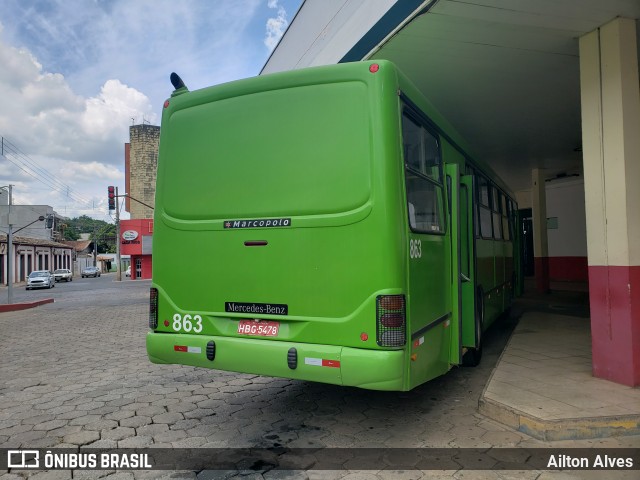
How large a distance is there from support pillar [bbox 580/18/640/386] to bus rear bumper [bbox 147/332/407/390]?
10.6ft

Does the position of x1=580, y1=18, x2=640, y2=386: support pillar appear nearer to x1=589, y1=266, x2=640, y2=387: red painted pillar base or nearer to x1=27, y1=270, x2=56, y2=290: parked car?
x1=589, y1=266, x2=640, y2=387: red painted pillar base

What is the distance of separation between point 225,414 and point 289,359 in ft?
5.22

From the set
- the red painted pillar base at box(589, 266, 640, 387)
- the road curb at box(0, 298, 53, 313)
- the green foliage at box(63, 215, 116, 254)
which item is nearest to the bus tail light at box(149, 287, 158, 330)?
the red painted pillar base at box(589, 266, 640, 387)

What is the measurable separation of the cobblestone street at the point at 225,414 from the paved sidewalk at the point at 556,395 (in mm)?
120

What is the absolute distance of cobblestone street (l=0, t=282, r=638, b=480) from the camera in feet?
13.5

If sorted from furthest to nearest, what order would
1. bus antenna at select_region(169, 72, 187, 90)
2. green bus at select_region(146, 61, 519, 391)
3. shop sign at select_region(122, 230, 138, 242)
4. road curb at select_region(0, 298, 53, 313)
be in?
shop sign at select_region(122, 230, 138, 242), road curb at select_region(0, 298, 53, 313), bus antenna at select_region(169, 72, 187, 90), green bus at select_region(146, 61, 519, 391)

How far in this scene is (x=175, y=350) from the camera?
4.46 metres

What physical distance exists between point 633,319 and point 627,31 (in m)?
3.33

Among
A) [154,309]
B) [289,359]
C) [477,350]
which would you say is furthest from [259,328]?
[477,350]

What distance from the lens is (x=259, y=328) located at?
411cm

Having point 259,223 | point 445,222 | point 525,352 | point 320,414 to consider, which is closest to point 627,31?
point 445,222

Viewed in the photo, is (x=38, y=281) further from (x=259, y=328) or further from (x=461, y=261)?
(x=461, y=261)

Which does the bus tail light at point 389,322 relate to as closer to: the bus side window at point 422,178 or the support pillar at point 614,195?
the bus side window at point 422,178

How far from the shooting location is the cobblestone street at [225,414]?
4113 millimetres
